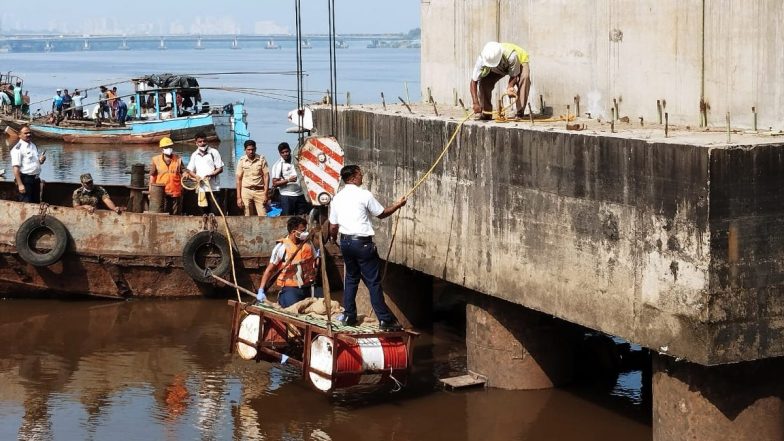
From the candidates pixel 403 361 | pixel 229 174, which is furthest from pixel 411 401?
pixel 229 174

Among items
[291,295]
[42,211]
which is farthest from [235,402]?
[42,211]

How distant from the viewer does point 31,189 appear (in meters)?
16.8

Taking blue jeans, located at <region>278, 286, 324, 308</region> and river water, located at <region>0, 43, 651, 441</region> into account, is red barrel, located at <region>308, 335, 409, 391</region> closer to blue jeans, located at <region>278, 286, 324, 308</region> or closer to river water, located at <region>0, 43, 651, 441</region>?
river water, located at <region>0, 43, 651, 441</region>

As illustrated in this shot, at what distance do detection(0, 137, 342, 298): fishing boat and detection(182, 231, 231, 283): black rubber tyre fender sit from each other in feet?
0.04

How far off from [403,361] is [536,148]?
6.73 feet

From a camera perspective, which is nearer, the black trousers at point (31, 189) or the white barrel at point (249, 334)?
the white barrel at point (249, 334)

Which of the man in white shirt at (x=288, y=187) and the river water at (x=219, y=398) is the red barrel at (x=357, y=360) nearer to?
the river water at (x=219, y=398)

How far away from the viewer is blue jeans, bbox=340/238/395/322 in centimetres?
1090

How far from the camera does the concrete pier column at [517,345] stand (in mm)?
11500

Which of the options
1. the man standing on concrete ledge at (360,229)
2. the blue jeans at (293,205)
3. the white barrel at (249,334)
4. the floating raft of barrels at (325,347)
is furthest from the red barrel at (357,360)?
the blue jeans at (293,205)

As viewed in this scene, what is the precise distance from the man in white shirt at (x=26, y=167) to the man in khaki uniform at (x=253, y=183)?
2640mm

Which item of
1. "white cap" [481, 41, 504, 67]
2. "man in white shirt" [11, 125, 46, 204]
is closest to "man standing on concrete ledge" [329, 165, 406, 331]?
"white cap" [481, 41, 504, 67]

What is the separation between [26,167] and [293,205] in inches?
137

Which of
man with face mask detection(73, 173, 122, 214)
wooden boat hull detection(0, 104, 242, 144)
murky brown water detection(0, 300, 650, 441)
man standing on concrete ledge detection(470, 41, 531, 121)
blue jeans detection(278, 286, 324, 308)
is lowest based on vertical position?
murky brown water detection(0, 300, 650, 441)
